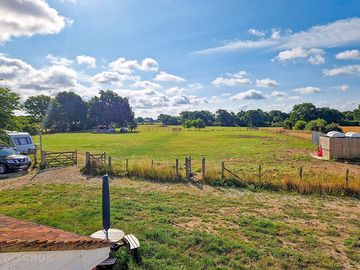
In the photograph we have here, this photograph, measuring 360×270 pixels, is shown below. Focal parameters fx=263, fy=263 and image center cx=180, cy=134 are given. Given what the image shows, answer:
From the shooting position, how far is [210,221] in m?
8.87

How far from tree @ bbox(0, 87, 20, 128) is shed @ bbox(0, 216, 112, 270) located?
17.2 meters

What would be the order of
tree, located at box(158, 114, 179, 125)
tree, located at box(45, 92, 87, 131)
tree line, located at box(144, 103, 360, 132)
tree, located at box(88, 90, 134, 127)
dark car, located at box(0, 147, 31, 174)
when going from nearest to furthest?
dark car, located at box(0, 147, 31, 174) < tree, located at box(45, 92, 87, 131) < tree, located at box(88, 90, 134, 127) < tree line, located at box(144, 103, 360, 132) < tree, located at box(158, 114, 179, 125)

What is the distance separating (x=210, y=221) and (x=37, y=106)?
86089mm

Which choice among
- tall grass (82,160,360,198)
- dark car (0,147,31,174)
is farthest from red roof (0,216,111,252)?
dark car (0,147,31,174)

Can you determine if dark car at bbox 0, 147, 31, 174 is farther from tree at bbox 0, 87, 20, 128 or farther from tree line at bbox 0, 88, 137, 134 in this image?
tree line at bbox 0, 88, 137, 134

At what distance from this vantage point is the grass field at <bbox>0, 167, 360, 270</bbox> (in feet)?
21.1

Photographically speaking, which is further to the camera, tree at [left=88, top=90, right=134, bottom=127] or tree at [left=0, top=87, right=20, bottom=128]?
tree at [left=88, top=90, right=134, bottom=127]

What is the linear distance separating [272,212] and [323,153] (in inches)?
755

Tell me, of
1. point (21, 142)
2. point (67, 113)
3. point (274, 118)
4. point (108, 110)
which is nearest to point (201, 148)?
point (21, 142)

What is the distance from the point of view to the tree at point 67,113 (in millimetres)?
82312

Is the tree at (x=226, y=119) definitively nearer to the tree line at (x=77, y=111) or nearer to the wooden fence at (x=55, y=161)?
the tree line at (x=77, y=111)

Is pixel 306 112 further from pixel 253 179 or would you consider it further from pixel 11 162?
pixel 11 162

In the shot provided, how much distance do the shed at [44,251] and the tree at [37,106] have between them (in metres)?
87.0

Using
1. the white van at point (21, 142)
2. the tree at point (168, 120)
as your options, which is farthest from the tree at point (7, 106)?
the tree at point (168, 120)
